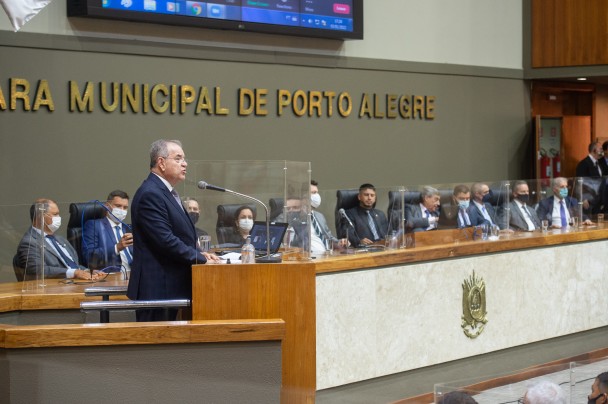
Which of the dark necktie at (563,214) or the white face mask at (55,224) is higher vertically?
the white face mask at (55,224)

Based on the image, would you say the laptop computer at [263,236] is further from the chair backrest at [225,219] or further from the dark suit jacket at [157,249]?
the dark suit jacket at [157,249]

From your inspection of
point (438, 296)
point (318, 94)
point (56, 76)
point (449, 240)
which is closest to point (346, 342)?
point (438, 296)

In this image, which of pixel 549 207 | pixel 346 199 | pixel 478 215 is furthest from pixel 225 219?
pixel 549 207

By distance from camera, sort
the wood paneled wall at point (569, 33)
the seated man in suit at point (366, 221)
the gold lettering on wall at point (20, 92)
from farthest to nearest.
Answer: the wood paneled wall at point (569, 33), the gold lettering on wall at point (20, 92), the seated man in suit at point (366, 221)

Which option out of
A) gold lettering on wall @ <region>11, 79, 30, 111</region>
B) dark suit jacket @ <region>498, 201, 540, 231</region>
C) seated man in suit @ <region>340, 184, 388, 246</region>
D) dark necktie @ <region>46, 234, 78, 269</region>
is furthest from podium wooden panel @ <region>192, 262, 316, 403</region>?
gold lettering on wall @ <region>11, 79, 30, 111</region>

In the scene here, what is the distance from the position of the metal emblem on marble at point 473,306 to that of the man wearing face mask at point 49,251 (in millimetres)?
2467

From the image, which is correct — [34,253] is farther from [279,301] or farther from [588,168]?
[588,168]

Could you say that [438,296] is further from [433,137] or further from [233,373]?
[433,137]

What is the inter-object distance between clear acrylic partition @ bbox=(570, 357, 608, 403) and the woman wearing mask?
1556 mm

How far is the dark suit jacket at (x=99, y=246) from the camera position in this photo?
6.11m

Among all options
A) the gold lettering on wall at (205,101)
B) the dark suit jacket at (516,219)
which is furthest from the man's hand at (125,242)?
the dark suit jacket at (516,219)

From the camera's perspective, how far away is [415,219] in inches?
285

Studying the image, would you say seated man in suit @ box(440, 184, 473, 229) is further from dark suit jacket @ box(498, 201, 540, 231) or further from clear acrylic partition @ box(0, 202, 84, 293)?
clear acrylic partition @ box(0, 202, 84, 293)

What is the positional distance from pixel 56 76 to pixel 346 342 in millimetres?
3483
